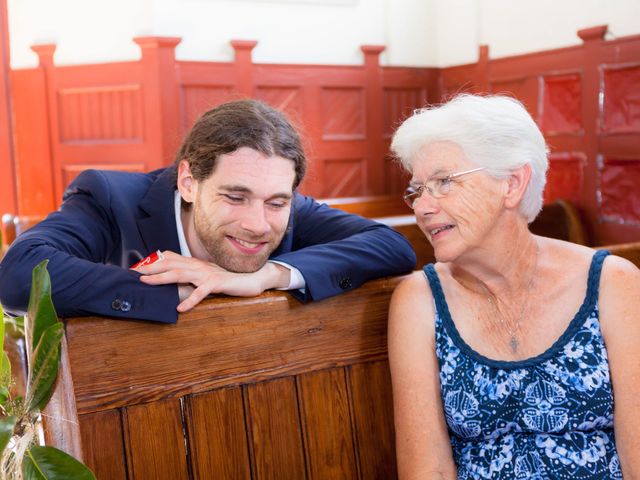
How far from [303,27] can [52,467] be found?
189 inches

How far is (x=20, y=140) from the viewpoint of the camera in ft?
16.8

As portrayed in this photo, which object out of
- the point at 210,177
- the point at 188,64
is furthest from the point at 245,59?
the point at 210,177

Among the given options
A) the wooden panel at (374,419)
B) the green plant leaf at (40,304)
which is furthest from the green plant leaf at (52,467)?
the wooden panel at (374,419)

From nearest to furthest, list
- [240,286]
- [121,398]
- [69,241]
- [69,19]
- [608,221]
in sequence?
[121,398] < [240,286] < [69,241] < [608,221] < [69,19]

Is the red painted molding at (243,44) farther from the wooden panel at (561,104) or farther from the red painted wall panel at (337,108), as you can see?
the wooden panel at (561,104)

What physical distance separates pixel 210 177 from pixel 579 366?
93cm

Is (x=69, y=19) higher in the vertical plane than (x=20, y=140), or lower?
higher

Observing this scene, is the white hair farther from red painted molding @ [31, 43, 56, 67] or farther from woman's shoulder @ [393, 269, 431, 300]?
red painted molding @ [31, 43, 56, 67]

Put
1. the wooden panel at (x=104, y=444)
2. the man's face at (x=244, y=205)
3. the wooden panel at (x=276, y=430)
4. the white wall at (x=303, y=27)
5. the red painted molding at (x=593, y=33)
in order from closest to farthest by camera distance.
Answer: the wooden panel at (x=104, y=444) < the wooden panel at (x=276, y=430) < the man's face at (x=244, y=205) < the red painted molding at (x=593, y=33) < the white wall at (x=303, y=27)

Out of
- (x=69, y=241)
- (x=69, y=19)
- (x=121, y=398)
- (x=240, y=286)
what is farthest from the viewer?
(x=69, y=19)

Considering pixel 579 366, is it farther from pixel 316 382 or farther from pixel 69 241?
pixel 69 241

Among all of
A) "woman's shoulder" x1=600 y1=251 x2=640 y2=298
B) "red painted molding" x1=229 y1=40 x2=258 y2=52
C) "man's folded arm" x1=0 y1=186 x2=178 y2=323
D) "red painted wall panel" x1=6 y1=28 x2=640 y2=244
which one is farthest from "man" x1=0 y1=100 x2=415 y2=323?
"red painted molding" x1=229 y1=40 x2=258 y2=52

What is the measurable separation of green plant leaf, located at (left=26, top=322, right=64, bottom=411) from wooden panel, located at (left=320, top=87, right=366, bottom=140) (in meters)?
4.64

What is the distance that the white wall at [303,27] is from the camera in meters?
4.93
